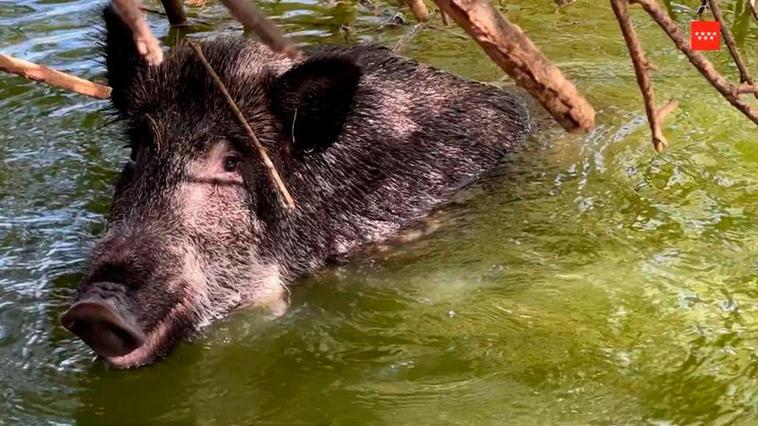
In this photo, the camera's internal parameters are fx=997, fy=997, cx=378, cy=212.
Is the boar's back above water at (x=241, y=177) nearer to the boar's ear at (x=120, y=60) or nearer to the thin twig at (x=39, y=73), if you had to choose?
the boar's ear at (x=120, y=60)

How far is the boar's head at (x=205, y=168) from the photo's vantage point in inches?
150

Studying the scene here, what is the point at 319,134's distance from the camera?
4418mm

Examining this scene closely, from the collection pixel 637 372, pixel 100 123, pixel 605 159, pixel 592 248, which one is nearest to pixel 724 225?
pixel 592 248

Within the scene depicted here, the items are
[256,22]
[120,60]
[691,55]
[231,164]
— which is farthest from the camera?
[120,60]

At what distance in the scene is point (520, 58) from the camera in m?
2.83

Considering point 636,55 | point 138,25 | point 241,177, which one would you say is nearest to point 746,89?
point 636,55

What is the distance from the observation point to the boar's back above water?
362cm

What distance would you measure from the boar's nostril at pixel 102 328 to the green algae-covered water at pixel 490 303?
0.92 feet

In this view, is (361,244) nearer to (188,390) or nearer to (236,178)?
(236,178)

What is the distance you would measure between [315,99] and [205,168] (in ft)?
1.85

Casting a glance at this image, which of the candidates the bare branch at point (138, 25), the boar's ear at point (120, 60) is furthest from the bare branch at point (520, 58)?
the boar's ear at point (120, 60)

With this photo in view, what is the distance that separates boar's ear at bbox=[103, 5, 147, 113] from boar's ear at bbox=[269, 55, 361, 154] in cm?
62

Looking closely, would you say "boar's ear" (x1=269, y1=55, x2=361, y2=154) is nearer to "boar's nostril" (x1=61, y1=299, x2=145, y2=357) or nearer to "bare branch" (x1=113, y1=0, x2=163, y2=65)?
"boar's nostril" (x1=61, y1=299, x2=145, y2=357)

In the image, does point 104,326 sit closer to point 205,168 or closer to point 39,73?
point 39,73
